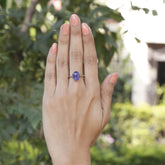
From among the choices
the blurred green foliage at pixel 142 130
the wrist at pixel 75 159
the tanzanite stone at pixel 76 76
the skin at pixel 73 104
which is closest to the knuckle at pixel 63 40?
the skin at pixel 73 104

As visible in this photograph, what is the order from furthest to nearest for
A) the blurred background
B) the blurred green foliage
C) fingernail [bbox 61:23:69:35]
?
1. the blurred green foliage
2. the blurred background
3. fingernail [bbox 61:23:69:35]

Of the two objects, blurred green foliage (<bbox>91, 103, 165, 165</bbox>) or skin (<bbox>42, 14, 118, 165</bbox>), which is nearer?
skin (<bbox>42, 14, 118, 165</bbox>)

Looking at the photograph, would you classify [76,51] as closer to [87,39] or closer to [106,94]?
[87,39]

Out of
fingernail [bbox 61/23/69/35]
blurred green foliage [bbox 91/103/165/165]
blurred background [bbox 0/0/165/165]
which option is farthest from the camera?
blurred green foliage [bbox 91/103/165/165]

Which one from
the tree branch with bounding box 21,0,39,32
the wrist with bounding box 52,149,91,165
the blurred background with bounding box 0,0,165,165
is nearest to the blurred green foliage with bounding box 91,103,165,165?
the blurred background with bounding box 0,0,165,165

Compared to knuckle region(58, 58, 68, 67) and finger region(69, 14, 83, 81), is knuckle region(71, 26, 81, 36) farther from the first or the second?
knuckle region(58, 58, 68, 67)

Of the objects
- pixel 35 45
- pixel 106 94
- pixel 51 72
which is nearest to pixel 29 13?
pixel 35 45

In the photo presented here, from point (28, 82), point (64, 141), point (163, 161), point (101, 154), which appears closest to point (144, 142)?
point (163, 161)

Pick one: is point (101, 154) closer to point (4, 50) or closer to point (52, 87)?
point (4, 50)

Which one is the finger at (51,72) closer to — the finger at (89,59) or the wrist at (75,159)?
the finger at (89,59)
